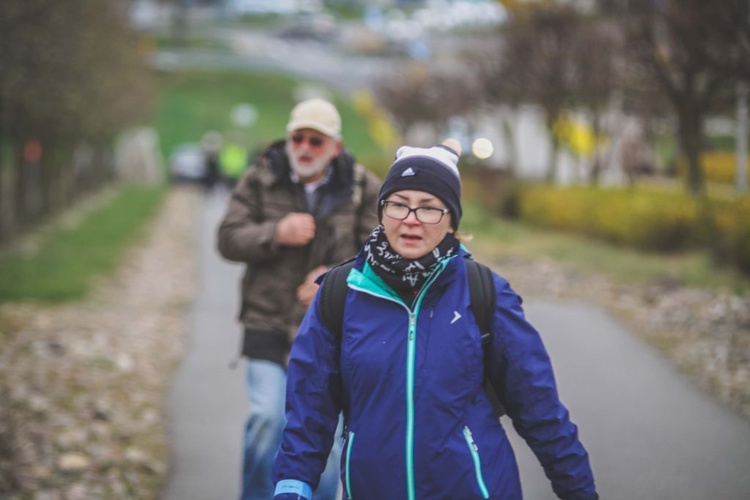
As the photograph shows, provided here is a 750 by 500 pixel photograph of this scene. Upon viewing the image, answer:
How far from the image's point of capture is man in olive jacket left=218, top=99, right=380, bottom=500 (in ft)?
15.8

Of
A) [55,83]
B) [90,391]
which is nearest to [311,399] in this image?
[90,391]

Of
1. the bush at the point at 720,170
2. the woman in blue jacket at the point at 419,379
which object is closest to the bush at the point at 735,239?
the woman in blue jacket at the point at 419,379

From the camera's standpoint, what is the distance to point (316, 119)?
4.86m

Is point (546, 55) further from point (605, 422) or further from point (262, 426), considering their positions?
point (262, 426)

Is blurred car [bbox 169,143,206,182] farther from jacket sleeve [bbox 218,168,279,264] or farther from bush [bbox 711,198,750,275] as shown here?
jacket sleeve [bbox 218,168,279,264]

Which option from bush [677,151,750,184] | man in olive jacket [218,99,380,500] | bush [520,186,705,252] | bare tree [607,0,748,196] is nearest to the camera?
man in olive jacket [218,99,380,500]

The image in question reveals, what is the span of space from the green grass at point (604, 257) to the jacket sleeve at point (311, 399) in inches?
296

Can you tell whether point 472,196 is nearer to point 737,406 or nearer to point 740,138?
point 740,138

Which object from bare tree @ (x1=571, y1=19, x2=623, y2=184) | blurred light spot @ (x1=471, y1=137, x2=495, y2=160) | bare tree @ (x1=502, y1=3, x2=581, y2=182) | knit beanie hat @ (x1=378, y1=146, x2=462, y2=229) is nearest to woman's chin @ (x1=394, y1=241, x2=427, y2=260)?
knit beanie hat @ (x1=378, y1=146, x2=462, y2=229)

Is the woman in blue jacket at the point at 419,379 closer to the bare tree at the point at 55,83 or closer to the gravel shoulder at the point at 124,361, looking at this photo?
the gravel shoulder at the point at 124,361

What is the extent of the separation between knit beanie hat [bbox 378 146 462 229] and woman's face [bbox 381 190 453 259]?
0.8 inches

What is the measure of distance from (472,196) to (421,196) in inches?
1048

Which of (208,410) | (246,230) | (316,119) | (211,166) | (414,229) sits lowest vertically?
(208,410)

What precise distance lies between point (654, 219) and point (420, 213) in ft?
43.4
